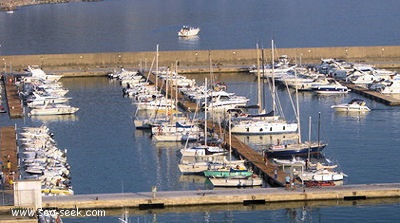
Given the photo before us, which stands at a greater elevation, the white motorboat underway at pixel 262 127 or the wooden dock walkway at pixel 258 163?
the white motorboat underway at pixel 262 127

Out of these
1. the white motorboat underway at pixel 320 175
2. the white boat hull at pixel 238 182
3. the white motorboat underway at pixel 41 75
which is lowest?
the white boat hull at pixel 238 182

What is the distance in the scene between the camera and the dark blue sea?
41.8 m

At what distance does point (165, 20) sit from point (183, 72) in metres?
76.0

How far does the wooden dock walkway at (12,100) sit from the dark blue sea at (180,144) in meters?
0.72

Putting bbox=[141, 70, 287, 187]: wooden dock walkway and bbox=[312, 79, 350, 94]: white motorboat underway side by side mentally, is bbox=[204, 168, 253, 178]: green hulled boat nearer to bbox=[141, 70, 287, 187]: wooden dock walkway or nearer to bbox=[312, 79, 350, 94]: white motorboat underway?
bbox=[141, 70, 287, 187]: wooden dock walkway

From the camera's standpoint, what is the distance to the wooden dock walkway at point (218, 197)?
4103 centimetres

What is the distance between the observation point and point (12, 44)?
122375 millimetres

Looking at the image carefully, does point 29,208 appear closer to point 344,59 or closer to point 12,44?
point 344,59

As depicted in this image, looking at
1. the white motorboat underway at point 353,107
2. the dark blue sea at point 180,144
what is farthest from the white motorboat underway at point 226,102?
the white motorboat underway at point 353,107

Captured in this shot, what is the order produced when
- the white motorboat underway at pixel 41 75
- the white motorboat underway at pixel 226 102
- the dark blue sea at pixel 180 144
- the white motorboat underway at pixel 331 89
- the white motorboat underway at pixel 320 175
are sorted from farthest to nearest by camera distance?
the white motorboat underway at pixel 41 75 → the white motorboat underway at pixel 331 89 → the white motorboat underway at pixel 226 102 → the white motorboat underway at pixel 320 175 → the dark blue sea at pixel 180 144

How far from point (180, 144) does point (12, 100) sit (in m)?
17.0

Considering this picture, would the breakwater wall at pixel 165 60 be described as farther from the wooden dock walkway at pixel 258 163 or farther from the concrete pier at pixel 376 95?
the wooden dock walkway at pixel 258 163

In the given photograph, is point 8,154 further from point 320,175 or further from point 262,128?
point 320,175

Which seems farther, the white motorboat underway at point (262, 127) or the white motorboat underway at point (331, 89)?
the white motorboat underway at point (331, 89)
